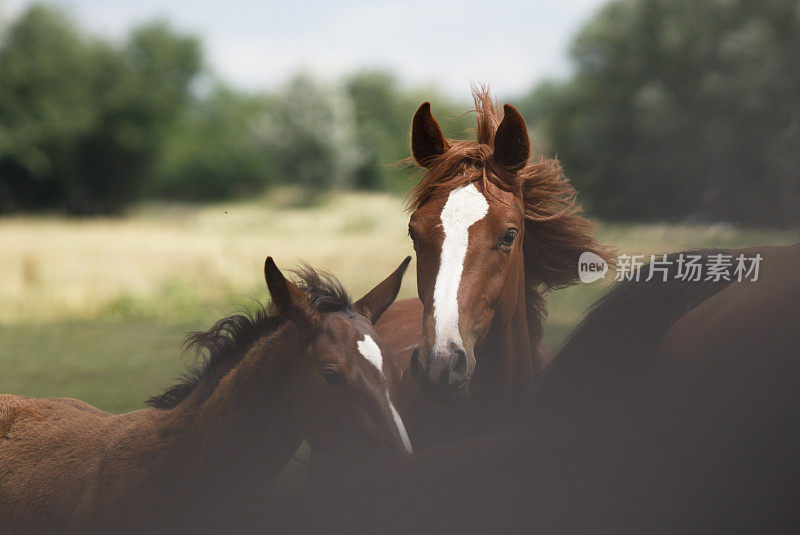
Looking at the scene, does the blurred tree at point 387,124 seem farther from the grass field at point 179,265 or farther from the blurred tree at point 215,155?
the blurred tree at point 215,155

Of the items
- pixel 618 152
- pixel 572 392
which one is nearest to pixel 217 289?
pixel 572 392

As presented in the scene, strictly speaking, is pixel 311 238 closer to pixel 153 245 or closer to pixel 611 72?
pixel 153 245

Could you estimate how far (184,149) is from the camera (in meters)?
22.3

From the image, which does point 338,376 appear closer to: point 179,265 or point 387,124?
point 179,265

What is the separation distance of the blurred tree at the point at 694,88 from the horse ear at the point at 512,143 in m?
9.47

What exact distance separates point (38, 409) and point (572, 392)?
2352 mm

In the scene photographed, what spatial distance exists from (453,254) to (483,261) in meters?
0.12

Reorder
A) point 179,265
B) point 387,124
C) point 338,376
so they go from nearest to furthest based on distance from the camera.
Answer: point 338,376, point 179,265, point 387,124

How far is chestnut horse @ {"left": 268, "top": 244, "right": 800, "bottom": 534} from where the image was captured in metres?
1.22

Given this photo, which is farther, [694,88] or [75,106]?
[75,106]

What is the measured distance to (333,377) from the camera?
7.15ft

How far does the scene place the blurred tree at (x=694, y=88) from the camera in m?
12.6

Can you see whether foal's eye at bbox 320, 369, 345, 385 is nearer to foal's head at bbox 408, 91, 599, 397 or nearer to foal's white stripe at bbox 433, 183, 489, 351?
foal's head at bbox 408, 91, 599, 397

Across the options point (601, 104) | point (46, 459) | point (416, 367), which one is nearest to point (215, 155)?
point (601, 104)
